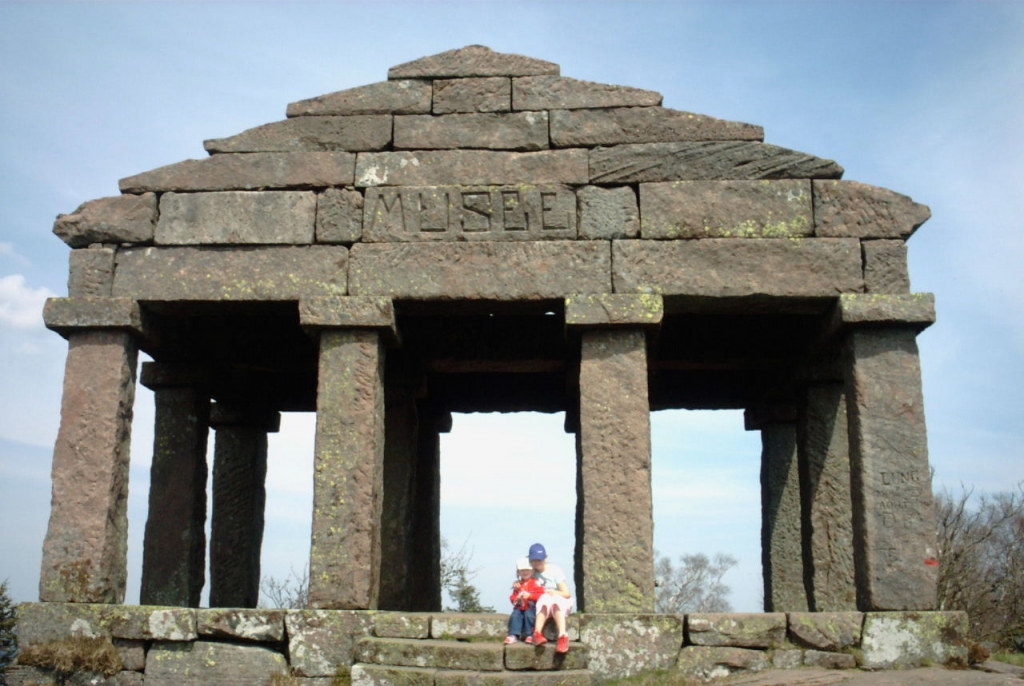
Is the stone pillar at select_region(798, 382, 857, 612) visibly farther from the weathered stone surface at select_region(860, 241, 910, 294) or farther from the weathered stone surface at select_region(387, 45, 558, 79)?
the weathered stone surface at select_region(387, 45, 558, 79)

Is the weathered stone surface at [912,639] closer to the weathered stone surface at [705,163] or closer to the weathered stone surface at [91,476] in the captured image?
the weathered stone surface at [705,163]

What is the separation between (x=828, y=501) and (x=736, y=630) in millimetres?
3335

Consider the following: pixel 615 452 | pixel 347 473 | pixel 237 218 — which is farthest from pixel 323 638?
pixel 237 218

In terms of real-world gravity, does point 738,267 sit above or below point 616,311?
above

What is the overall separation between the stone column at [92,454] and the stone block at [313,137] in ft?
5.92

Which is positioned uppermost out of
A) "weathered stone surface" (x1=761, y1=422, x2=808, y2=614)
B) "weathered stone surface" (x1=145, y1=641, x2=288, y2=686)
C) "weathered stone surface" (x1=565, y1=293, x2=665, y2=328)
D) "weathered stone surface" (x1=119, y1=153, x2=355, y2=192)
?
"weathered stone surface" (x1=119, y1=153, x2=355, y2=192)

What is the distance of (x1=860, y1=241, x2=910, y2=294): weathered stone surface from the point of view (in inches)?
354

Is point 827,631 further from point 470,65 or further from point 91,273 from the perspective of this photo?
point 91,273

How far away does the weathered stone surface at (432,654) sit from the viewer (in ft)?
25.6

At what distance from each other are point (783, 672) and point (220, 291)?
5.66 m

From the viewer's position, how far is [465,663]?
7805mm

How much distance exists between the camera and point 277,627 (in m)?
8.34

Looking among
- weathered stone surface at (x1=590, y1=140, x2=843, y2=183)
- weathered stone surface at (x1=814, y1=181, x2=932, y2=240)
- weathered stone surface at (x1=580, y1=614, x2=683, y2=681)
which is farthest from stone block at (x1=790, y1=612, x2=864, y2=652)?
weathered stone surface at (x1=590, y1=140, x2=843, y2=183)

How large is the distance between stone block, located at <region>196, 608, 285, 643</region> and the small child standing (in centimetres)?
187
